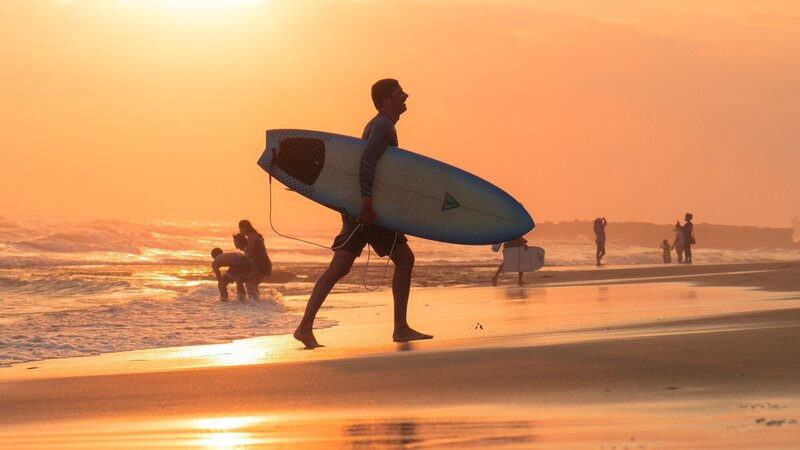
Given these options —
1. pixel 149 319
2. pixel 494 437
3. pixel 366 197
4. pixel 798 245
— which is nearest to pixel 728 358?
pixel 494 437

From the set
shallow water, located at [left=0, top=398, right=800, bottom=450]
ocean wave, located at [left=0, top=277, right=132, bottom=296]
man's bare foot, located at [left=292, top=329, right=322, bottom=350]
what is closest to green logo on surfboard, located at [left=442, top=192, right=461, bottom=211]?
man's bare foot, located at [left=292, top=329, right=322, bottom=350]

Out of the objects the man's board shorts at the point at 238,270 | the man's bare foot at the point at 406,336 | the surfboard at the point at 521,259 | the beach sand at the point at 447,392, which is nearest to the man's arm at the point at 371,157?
the man's bare foot at the point at 406,336

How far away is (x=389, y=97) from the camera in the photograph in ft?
26.6

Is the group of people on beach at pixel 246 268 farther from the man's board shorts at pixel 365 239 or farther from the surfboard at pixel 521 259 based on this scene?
the man's board shorts at pixel 365 239

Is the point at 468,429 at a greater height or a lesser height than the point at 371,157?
lesser

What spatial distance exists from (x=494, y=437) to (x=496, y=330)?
5031 mm

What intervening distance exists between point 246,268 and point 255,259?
0.31 metres

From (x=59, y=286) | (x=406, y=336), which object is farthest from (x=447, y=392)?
(x=59, y=286)

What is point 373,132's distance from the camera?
26.6 ft

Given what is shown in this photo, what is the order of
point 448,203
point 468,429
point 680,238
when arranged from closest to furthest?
1. point 468,429
2. point 448,203
3. point 680,238

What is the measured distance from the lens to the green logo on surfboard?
9.12 meters

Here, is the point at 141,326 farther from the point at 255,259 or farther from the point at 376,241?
the point at 255,259

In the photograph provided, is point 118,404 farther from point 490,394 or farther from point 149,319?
point 149,319

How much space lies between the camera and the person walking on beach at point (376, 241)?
26.2ft
